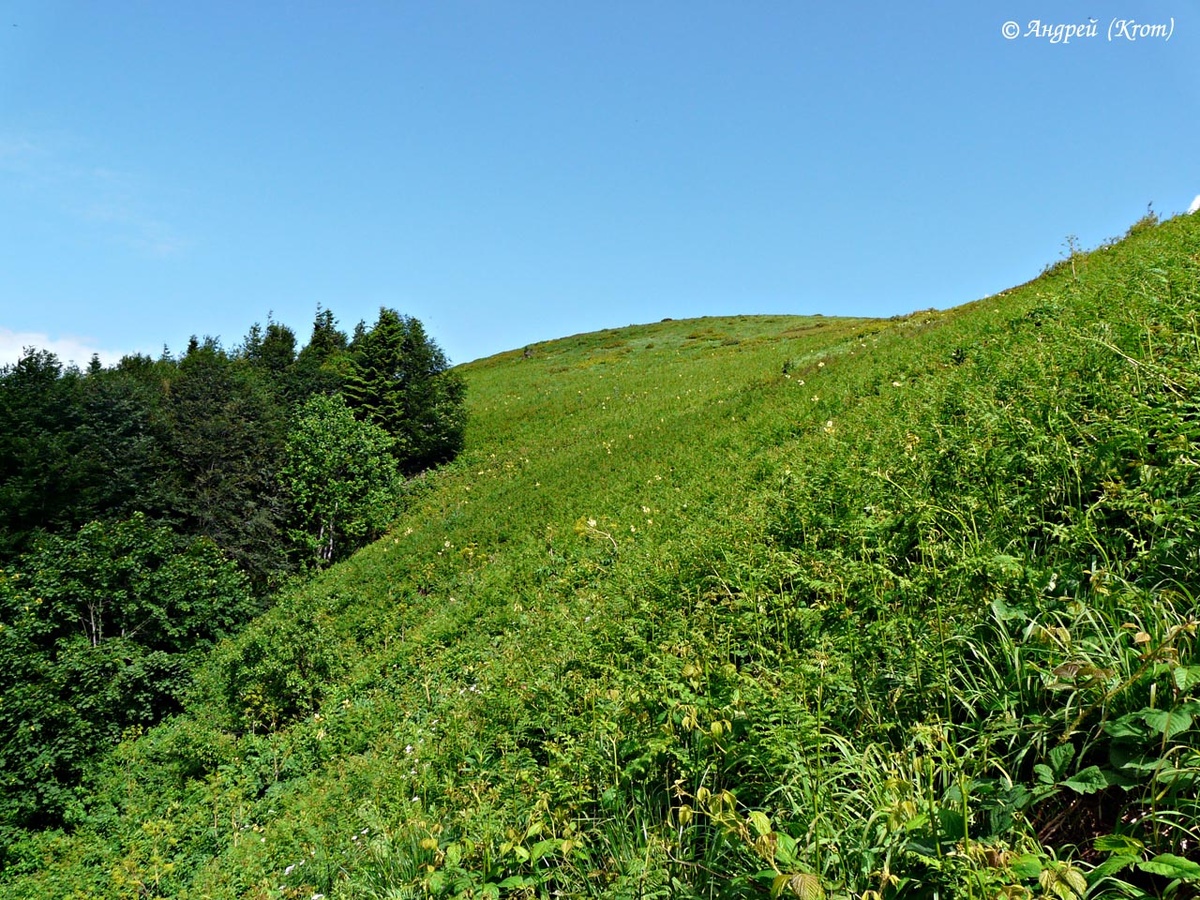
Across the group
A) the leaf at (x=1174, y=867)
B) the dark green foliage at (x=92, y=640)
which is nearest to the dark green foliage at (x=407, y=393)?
the dark green foliage at (x=92, y=640)

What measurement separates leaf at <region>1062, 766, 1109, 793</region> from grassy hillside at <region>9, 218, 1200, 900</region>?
2cm

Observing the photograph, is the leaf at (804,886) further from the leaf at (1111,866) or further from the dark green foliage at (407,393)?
the dark green foliage at (407,393)

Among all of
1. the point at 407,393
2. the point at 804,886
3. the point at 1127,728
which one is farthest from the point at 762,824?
the point at 407,393

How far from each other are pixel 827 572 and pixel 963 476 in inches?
58.0

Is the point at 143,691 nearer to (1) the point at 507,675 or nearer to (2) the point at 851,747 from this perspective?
(1) the point at 507,675

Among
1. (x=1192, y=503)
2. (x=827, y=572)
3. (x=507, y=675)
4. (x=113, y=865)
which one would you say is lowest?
(x=113, y=865)

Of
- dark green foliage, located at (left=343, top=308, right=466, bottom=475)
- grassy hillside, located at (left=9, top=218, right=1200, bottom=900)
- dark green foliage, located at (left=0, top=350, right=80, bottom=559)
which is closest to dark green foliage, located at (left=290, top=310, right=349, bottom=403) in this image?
dark green foliage, located at (left=343, top=308, right=466, bottom=475)

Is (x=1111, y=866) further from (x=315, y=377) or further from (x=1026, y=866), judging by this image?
(x=315, y=377)

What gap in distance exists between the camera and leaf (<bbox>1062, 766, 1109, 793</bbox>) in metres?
2.28

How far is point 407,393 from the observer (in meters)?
34.2

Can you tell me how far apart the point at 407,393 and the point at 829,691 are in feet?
108

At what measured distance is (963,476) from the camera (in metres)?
5.34

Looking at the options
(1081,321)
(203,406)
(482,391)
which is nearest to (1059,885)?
(1081,321)

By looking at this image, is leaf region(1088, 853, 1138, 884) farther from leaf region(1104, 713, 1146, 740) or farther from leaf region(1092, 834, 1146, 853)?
leaf region(1104, 713, 1146, 740)
